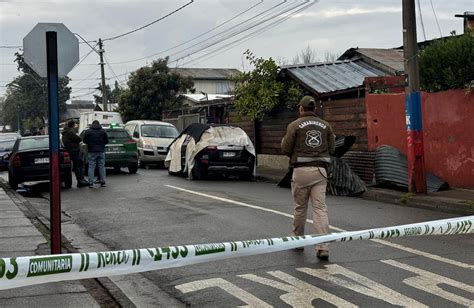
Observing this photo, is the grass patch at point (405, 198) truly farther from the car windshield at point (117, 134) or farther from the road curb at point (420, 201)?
the car windshield at point (117, 134)

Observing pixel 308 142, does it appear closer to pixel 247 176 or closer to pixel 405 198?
pixel 405 198

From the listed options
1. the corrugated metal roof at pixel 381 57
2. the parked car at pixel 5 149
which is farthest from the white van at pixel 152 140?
the corrugated metal roof at pixel 381 57

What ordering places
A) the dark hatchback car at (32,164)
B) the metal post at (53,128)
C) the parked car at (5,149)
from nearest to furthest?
the metal post at (53,128)
the dark hatchback car at (32,164)
the parked car at (5,149)

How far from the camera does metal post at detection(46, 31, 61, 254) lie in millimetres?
6098

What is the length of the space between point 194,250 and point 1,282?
60.0 inches

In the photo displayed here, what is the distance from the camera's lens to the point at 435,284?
5637mm

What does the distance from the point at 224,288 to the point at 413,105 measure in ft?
25.1

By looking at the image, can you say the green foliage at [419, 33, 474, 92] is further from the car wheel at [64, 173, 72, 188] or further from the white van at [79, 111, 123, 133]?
the white van at [79, 111, 123, 133]

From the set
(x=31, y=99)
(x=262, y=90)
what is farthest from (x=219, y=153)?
(x=31, y=99)

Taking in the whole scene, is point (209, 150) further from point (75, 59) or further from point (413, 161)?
point (75, 59)

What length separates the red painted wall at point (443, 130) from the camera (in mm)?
12508

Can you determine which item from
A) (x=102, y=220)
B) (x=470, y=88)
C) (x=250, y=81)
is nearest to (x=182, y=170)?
(x=250, y=81)

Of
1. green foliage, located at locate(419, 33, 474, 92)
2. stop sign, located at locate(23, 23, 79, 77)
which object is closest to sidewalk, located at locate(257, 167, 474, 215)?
→ green foliage, located at locate(419, 33, 474, 92)

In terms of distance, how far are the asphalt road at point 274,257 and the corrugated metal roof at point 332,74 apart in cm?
634
